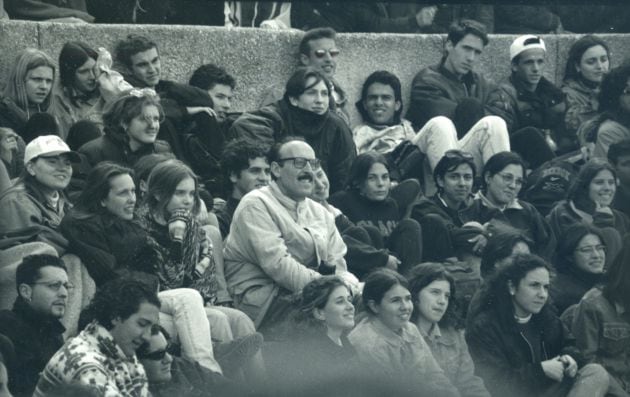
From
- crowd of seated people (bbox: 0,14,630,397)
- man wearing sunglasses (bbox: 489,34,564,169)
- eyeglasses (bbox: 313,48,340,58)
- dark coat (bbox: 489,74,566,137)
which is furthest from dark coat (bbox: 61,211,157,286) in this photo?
dark coat (bbox: 489,74,566,137)

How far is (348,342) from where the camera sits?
10.5 meters

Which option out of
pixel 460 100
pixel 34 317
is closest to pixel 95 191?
pixel 34 317

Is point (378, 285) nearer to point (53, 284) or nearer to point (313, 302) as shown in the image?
point (313, 302)

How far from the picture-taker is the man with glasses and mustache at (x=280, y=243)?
419 inches

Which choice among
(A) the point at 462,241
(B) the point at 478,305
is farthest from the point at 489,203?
(B) the point at 478,305

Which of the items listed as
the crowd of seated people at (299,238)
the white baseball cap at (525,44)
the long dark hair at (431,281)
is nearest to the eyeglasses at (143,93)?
the crowd of seated people at (299,238)

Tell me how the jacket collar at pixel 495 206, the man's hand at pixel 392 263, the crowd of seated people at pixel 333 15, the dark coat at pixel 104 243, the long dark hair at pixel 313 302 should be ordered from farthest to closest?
the crowd of seated people at pixel 333 15 → the jacket collar at pixel 495 206 → the man's hand at pixel 392 263 → the long dark hair at pixel 313 302 → the dark coat at pixel 104 243

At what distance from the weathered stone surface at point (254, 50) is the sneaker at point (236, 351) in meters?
3.17

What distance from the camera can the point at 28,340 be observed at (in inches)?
357

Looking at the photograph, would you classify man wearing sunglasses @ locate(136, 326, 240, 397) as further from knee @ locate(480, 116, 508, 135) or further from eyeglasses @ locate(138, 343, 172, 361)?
knee @ locate(480, 116, 508, 135)

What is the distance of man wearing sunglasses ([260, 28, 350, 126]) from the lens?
1370 cm

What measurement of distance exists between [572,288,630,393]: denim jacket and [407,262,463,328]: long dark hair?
93cm

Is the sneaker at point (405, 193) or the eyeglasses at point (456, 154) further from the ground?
the eyeglasses at point (456, 154)

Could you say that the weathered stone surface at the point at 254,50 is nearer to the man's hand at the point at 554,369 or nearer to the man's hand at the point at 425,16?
the man's hand at the point at 425,16
